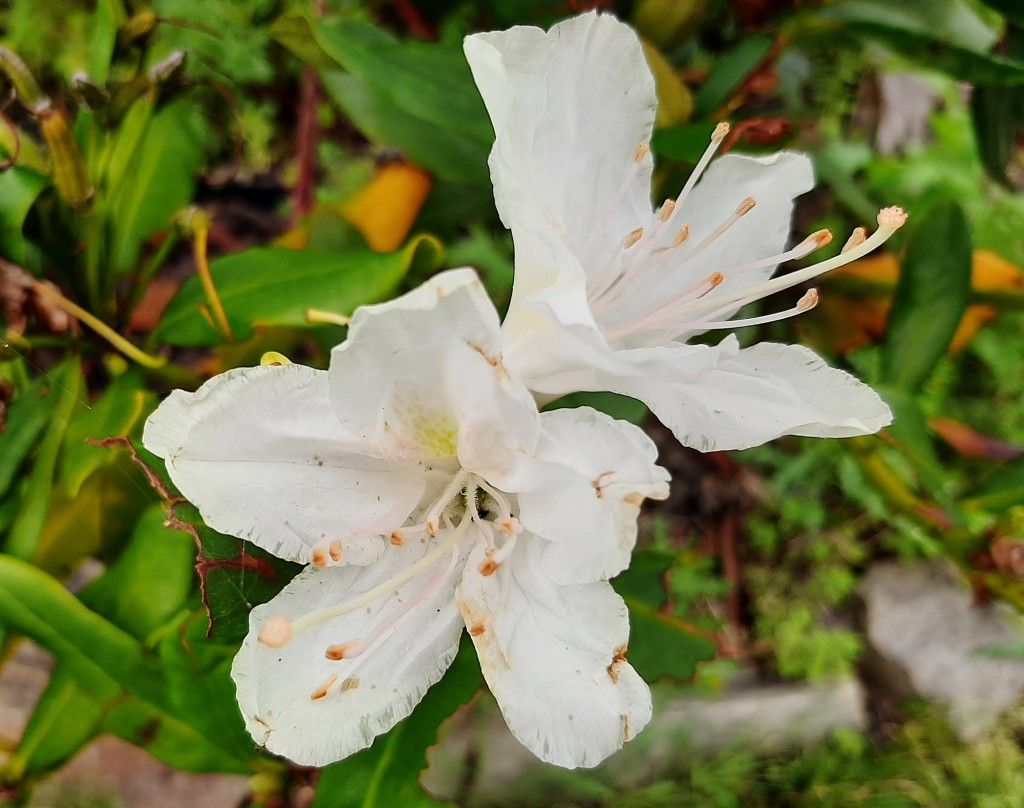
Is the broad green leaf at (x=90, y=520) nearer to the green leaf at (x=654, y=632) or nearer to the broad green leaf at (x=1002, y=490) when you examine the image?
the green leaf at (x=654, y=632)

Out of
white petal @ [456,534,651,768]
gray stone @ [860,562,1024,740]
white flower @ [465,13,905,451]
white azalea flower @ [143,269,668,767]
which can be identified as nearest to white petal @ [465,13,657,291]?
white flower @ [465,13,905,451]

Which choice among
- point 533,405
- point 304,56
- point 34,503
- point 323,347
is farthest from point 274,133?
point 533,405

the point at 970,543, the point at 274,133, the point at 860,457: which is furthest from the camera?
the point at 274,133

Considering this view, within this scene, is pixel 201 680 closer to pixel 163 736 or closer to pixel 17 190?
pixel 163 736

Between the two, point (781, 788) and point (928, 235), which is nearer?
point (928, 235)

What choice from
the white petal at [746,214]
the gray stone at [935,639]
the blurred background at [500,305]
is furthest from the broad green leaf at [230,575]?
the gray stone at [935,639]

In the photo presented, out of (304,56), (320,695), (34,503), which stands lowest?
(34,503)

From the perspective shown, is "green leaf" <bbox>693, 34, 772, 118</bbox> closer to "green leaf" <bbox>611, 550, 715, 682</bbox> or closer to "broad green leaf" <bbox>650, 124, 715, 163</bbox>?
"broad green leaf" <bbox>650, 124, 715, 163</bbox>

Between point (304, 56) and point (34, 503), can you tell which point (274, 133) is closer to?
point (304, 56)
